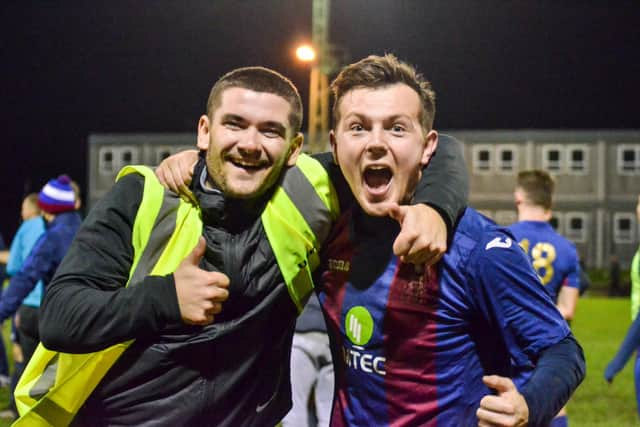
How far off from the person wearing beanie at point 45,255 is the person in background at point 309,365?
246cm

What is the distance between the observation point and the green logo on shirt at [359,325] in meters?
2.75

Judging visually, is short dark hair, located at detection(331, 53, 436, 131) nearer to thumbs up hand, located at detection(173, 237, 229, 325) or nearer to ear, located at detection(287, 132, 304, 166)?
ear, located at detection(287, 132, 304, 166)

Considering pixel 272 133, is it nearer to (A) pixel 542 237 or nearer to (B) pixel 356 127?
(B) pixel 356 127

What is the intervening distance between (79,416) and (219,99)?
50.0 inches

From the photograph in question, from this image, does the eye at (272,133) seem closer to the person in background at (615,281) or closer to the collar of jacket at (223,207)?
the collar of jacket at (223,207)

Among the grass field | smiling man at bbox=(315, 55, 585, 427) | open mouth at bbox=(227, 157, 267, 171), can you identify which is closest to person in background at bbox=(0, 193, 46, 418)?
the grass field

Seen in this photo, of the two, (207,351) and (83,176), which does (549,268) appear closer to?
(207,351)

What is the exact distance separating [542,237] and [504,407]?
489 cm

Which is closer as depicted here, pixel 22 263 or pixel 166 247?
pixel 166 247

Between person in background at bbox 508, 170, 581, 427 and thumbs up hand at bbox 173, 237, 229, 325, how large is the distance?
4695 mm

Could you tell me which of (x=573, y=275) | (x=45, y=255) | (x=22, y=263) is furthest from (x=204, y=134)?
(x=22, y=263)

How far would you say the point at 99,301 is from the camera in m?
2.51

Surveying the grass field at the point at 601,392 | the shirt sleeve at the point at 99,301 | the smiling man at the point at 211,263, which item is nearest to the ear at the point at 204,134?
the smiling man at the point at 211,263

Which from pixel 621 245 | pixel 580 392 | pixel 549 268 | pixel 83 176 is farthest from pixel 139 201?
pixel 83 176
